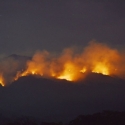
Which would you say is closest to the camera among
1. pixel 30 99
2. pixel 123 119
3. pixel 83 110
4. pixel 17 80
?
pixel 123 119

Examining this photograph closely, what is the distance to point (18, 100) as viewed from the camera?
126 metres

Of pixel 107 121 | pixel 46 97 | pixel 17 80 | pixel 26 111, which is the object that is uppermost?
pixel 17 80

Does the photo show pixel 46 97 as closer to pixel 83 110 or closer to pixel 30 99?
pixel 30 99

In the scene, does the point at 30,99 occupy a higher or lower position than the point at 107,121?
higher

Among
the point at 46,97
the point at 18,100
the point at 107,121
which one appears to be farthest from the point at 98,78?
the point at 107,121

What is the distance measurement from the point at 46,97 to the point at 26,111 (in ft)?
45.3

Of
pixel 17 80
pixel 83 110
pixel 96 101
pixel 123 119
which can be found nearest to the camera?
pixel 123 119

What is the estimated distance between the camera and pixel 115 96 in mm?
123312

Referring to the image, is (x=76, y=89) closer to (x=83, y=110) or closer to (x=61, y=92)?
(x=61, y=92)

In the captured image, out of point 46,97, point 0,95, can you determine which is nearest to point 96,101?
point 46,97

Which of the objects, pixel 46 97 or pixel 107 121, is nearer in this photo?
pixel 107 121

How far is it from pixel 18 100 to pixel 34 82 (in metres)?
10.1

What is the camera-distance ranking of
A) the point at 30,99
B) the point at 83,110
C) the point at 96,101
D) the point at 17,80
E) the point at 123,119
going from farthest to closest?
the point at 17,80 < the point at 30,99 < the point at 96,101 < the point at 83,110 < the point at 123,119

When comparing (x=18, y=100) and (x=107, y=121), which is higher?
(x=18, y=100)
